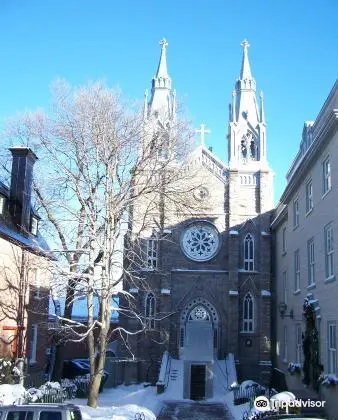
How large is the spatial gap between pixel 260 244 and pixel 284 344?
7.62 metres

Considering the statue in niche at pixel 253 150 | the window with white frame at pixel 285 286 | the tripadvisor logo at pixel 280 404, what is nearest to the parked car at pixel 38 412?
the tripadvisor logo at pixel 280 404

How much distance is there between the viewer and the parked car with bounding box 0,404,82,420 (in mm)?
11016

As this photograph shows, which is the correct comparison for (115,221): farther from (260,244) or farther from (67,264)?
(260,244)

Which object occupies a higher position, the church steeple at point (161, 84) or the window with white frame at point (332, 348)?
the church steeple at point (161, 84)

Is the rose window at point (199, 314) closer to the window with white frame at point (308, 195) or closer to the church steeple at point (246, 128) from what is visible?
the church steeple at point (246, 128)

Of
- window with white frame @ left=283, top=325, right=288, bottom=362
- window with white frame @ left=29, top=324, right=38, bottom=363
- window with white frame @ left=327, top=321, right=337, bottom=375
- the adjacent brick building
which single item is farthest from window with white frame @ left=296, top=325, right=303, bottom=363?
window with white frame @ left=29, top=324, right=38, bottom=363

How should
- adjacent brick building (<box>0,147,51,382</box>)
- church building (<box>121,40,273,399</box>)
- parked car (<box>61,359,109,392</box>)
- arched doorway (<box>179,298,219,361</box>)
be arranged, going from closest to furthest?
1. adjacent brick building (<box>0,147,51,382</box>)
2. church building (<box>121,40,273,399</box>)
3. arched doorway (<box>179,298,219,361</box>)
4. parked car (<box>61,359,109,392</box>)

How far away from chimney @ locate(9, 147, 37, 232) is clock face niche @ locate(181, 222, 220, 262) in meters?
13.2

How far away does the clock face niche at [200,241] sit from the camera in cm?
3419

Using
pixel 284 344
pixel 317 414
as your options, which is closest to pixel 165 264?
pixel 284 344

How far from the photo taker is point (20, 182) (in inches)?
917

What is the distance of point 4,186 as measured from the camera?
23344mm

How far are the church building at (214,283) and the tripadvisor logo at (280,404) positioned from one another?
44.3 ft

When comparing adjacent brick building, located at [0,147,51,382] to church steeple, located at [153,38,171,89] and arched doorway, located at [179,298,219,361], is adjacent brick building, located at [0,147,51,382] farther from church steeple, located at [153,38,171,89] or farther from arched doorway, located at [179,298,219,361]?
church steeple, located at [153,38,171,89]
